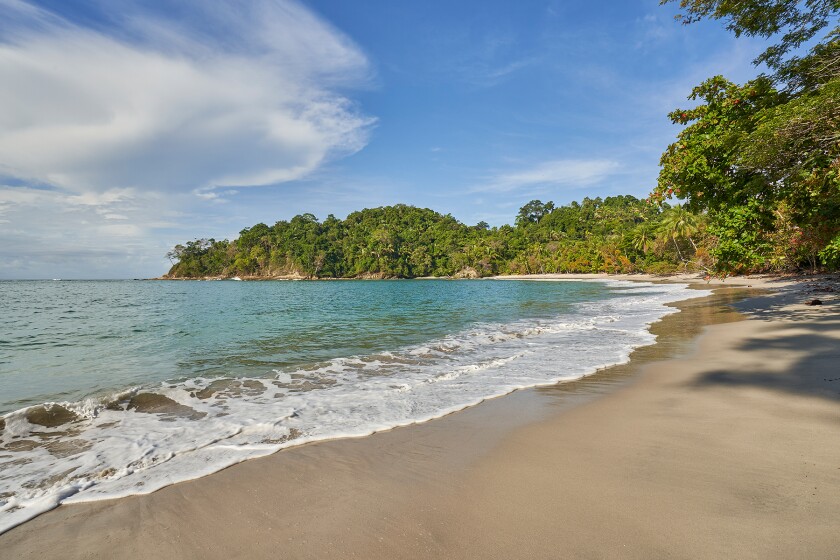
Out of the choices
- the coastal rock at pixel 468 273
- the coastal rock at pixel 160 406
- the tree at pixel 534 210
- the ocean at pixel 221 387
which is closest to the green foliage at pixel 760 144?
the ocean at pixel 221 387

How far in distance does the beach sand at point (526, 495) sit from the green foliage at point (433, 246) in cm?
8556

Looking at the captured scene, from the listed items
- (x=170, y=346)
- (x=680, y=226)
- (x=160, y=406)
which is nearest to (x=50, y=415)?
(x=160, y=406)

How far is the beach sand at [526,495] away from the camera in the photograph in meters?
2.73

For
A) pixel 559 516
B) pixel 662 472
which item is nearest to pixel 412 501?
pixel 559 516

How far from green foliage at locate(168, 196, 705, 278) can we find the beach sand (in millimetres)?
85557

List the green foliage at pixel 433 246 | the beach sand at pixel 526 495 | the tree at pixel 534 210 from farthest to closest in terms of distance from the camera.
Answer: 1. the tree at pixel 534 210
2. the green foliage at pixel 433 246
3. the beach sand at pixel 526 495

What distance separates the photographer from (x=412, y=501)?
11.2 ft

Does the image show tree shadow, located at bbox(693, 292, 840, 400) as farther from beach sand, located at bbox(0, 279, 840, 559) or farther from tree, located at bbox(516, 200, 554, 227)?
tree, located at bbox(516, 200, 554, 227)

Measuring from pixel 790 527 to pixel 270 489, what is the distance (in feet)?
13.5

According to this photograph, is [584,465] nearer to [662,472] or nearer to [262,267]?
[662,472]

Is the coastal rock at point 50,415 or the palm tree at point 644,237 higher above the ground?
the palm tree at point 644,237

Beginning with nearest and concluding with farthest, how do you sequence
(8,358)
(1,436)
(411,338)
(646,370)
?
(1,436), (646,370), (8,358), (411,338)

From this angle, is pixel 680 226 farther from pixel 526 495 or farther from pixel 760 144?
pixel 526 495

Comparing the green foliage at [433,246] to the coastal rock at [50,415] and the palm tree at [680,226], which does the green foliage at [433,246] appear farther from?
the coastal rock at [50,415]
